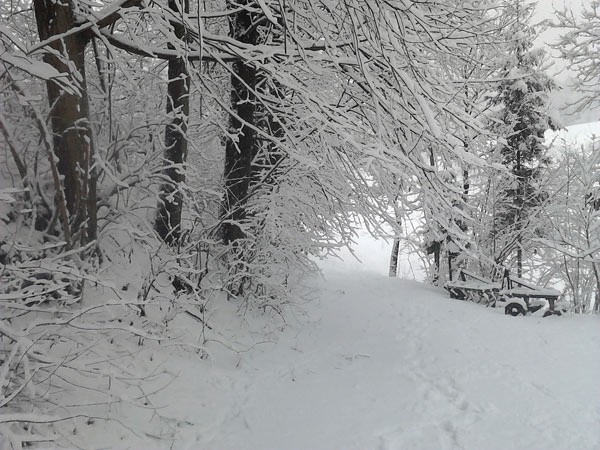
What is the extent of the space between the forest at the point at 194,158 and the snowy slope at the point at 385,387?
2.16ft

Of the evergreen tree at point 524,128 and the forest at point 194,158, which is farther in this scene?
the evergreen tree at point 524,128

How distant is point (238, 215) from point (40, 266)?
3.87 metres

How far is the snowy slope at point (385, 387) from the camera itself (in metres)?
3.66

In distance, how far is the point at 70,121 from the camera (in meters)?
4.21

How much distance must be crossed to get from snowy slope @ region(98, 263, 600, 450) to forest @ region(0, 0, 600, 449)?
0.66m

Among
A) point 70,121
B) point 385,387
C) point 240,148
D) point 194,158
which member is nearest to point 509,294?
point 385,387

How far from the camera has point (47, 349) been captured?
11.6 feet

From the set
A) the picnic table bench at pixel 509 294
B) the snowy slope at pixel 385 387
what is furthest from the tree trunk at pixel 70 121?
the picnic table bench at pixel 509 294

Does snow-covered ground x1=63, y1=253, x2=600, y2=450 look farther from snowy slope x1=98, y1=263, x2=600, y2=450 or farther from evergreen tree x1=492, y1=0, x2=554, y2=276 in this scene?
evergreen tree x1=492, y1=0, x2=554, y2=276

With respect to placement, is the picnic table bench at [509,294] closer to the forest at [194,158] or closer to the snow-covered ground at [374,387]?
the snow-covered ground at [374,387]

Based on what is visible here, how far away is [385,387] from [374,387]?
0.12m

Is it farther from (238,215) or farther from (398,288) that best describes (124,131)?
(398,288)

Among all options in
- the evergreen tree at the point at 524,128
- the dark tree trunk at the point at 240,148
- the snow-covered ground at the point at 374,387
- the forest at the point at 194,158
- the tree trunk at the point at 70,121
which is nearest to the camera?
the forest at the point at 194,158

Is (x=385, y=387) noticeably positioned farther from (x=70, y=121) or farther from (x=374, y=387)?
(x=70, y=121)
